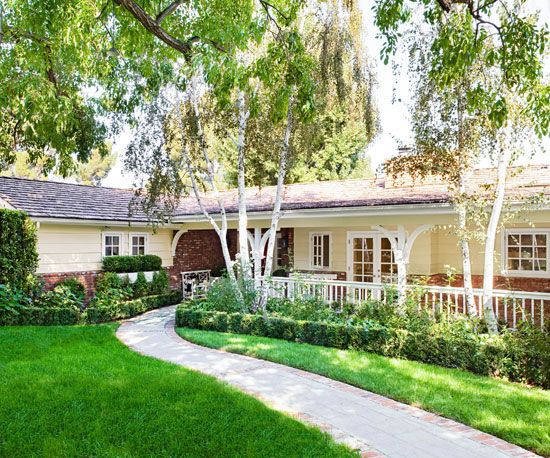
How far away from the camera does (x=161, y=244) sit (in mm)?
17016

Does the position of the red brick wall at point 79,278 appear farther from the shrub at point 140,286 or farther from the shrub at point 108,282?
the shrub at point 140,286

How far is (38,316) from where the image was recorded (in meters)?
10.8

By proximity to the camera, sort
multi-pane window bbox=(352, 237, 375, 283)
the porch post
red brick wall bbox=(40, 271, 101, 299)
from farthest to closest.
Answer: multi-pane window bbox=(352, 237, 375, 283) → red brick wall bbox=(40, 271, 101, 299) → the porch post

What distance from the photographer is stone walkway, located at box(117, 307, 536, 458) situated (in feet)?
14.6

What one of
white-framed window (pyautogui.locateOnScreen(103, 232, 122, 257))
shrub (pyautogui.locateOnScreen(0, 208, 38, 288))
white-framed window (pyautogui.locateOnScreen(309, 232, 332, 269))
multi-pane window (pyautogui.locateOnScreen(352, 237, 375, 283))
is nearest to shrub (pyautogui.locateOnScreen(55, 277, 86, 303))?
shrub (pyautogui.locateOnScreen(0, 208, 38, 288))

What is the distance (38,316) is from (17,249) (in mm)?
2174

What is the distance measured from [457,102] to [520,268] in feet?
19.1

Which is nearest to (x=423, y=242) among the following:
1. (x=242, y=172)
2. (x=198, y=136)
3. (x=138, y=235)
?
(x=242, y=172)

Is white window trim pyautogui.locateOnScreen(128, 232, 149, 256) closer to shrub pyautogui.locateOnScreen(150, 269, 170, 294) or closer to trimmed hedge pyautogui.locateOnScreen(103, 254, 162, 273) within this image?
trimmed hedge pyautogui.locateOnScreen(103, 254, 162, 273)

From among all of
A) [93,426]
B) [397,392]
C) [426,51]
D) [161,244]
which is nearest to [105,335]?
[93,426]

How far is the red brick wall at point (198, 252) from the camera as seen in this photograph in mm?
17625

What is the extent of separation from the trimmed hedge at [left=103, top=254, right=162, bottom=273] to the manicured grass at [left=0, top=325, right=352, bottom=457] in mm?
7288

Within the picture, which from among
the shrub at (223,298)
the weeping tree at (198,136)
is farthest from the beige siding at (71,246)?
the shrub at (223,298)

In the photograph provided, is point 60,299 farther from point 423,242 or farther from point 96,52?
point 423,242
